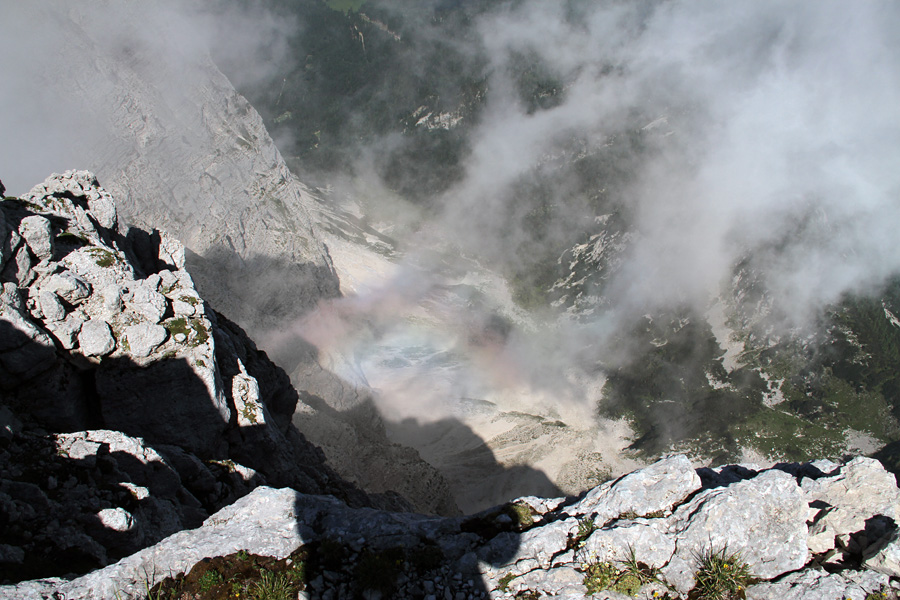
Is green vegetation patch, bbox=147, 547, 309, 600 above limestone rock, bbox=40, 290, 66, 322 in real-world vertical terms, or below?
below

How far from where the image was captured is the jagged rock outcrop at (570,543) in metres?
8.85

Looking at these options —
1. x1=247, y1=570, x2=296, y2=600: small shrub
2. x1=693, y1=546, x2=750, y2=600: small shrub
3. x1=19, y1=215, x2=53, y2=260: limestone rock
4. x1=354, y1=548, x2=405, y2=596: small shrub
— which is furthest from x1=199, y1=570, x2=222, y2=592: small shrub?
x1=19, y1=215, x2=53, y2=260: limestone rock

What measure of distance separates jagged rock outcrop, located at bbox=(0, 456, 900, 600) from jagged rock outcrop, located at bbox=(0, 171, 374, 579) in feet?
11.7

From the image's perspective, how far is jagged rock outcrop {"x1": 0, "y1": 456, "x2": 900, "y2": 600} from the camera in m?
8.85

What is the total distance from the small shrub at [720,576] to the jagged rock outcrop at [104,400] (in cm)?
1248

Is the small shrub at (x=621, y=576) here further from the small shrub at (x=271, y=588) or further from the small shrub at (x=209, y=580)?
the small shrub at (x=209, y=580)

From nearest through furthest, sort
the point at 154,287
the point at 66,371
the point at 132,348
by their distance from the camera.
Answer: the point at 66,371 → the point at 132,348 → the point at 154,287

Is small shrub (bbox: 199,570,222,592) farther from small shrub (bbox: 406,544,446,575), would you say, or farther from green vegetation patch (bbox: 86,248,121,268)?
green vegetation patch (bbox: 86,248,121,268)

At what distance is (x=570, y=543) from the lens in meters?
9.78

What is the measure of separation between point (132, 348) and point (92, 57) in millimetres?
39648

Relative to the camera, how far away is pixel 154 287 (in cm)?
1922

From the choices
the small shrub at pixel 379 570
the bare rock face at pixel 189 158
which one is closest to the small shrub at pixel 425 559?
the small shrub at pixel 379 570

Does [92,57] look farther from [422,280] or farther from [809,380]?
[809,380]

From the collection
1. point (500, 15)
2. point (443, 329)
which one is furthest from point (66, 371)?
point (500, 15)
